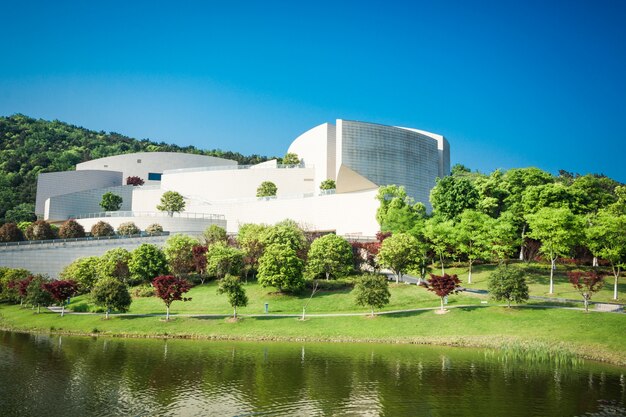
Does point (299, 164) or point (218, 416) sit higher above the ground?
point (299, 164)

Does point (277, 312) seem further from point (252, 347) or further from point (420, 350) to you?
point (420, 350)

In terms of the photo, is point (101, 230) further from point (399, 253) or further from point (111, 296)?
point (399, 253)

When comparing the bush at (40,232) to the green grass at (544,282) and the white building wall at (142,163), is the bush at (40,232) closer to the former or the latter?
the white building wall at (142,163)

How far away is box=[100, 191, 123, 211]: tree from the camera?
101562 millimetres

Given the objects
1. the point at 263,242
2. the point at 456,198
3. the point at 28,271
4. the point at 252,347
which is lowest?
the point at 252,347

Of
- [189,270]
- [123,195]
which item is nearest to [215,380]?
[189,270]

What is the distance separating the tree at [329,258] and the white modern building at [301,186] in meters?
17.5

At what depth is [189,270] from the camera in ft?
199

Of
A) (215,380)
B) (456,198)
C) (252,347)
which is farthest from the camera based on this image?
(456,198)

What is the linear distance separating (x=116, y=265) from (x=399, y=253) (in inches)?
1198

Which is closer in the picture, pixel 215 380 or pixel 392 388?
pixel 392 388

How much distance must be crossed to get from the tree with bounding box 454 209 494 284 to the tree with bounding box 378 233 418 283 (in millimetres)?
5276

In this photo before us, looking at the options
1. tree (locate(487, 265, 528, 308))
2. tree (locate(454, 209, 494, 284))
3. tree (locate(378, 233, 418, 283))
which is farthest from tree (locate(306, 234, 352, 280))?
tree (locate(487, 265, 528, 308))

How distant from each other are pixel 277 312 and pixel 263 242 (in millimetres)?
12933
